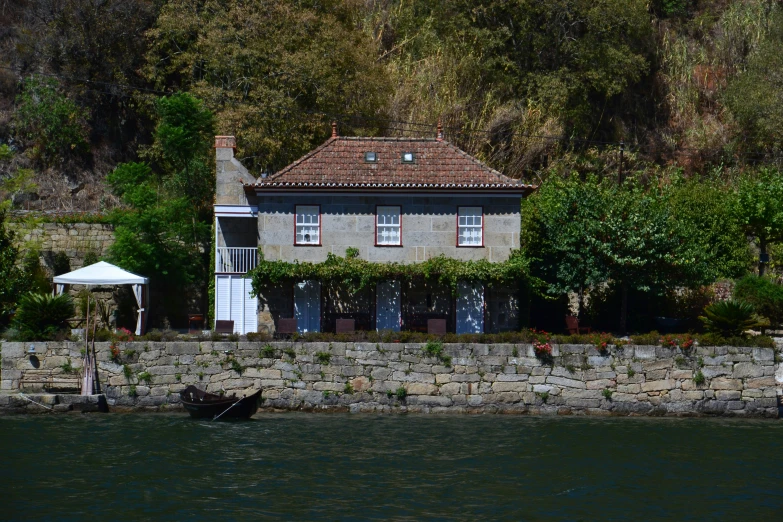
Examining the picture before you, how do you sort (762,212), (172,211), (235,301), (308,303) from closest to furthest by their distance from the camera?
(308,303) < (235,301) < (172,211) < (762,212)

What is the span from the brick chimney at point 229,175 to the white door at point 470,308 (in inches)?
344

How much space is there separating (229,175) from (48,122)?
13.2m

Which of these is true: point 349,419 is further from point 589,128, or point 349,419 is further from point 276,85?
point 589,128

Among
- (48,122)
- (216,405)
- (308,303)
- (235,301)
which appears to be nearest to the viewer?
(216,405)

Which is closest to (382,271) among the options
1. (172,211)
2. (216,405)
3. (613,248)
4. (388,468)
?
(216,405)

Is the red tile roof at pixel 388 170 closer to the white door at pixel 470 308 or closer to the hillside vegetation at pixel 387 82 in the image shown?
the white door at pixel 470 308

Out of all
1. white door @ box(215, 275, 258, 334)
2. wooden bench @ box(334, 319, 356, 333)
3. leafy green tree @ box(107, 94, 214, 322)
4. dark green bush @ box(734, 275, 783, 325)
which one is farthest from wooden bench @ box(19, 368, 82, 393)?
dark green bush @ box(734, 275, 783, 325)

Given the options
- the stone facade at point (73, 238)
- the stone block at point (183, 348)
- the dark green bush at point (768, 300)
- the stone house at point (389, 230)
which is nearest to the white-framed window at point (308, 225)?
the stone house at point (389, 230)

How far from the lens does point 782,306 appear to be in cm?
3497

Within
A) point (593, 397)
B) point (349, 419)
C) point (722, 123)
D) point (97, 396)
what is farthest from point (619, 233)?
point (722, 123)

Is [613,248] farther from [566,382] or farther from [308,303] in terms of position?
[308,303]

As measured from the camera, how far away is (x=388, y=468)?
2278cm

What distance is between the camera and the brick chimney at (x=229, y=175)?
120 feet

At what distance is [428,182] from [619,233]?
6.39m
